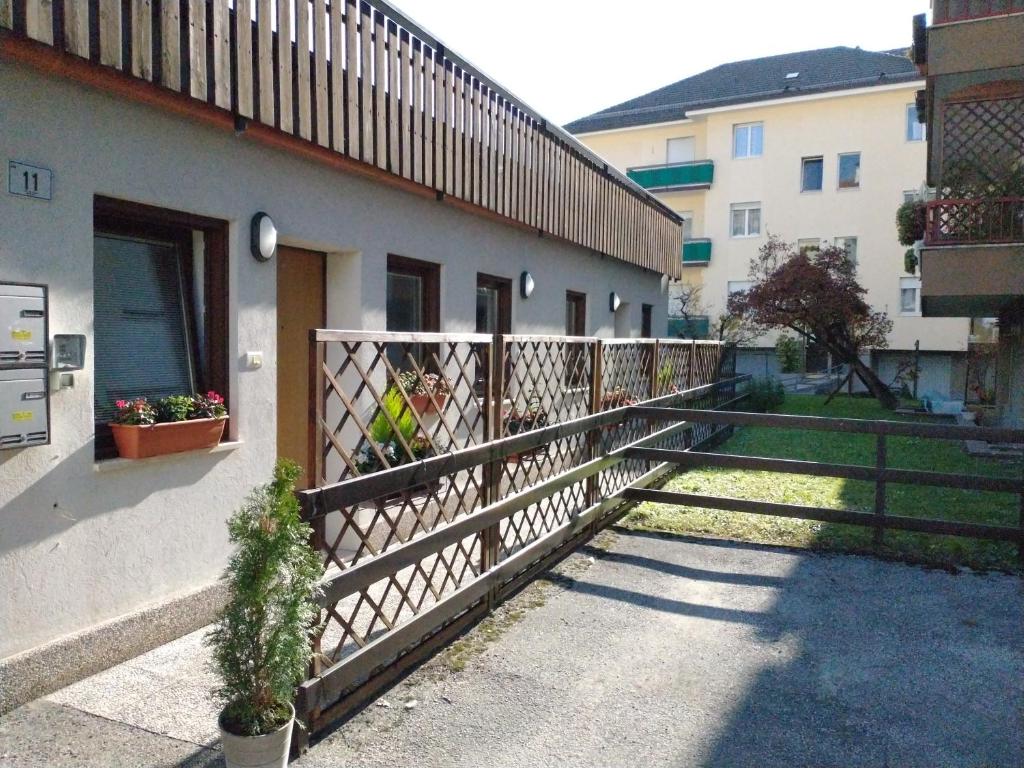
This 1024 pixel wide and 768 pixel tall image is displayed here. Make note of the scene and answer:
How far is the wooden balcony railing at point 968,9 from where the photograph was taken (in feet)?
33.3

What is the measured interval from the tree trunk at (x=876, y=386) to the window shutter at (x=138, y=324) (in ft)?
59.8

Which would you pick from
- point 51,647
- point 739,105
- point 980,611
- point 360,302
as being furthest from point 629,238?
point 739,105

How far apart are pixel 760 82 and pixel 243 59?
96.1 ft

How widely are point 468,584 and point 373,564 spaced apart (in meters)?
1.16

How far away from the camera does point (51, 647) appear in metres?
3.63

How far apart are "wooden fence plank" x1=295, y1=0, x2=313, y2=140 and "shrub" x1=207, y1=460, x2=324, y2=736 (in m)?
2.84

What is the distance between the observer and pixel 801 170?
89.0 feet

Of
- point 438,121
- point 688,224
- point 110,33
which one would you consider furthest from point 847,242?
point 110,33

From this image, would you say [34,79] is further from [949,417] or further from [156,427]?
[949,417]

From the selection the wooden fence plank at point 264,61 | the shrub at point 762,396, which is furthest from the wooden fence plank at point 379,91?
the shrub at point 762,396

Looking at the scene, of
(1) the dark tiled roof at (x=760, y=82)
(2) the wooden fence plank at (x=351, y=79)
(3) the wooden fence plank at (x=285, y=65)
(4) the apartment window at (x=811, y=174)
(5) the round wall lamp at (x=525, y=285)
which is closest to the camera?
(3) the wooden fence plank at (x=285, y=65)

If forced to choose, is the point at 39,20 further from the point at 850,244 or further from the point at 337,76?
the point at 850,244

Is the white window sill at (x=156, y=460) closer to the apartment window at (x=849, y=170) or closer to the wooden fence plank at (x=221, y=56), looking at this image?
the wooden fence plank at (x=221, y=56)

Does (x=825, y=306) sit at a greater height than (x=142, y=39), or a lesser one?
lesser
